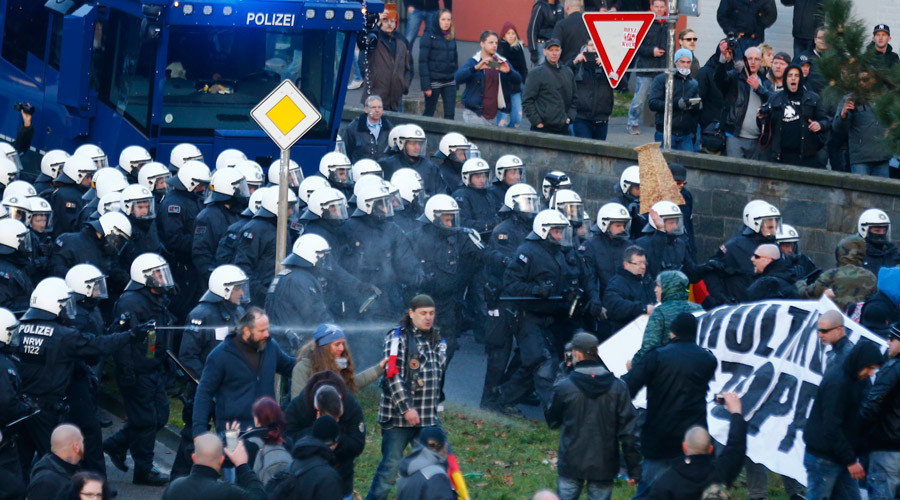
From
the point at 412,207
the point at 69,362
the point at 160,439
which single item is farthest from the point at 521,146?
the point at 69,362

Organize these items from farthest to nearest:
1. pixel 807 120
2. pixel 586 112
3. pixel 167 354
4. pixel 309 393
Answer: pixel 586 112
pixel 807 120
pixel 167 354
pixel 309 393

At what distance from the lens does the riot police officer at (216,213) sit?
46.6ft

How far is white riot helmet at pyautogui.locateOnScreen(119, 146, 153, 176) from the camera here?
16.0 m

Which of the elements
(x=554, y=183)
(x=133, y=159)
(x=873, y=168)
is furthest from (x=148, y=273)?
(x=873, y=168)

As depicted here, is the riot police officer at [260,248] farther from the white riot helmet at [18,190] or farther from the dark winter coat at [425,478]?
the dark winter coat at [425,478]

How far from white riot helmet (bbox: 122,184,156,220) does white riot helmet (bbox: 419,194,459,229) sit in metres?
2.66

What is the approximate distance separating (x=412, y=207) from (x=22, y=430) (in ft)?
18.3

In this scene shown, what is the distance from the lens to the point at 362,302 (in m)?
13.4

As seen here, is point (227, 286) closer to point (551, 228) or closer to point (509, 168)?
point (551, 228)

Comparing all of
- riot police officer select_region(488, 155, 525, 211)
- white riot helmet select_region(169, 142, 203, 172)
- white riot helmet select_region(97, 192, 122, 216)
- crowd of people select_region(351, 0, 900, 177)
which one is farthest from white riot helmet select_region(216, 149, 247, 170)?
riot police officer select_region(488, 155, 525, 211)

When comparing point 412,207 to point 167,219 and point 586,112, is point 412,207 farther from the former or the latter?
point 586,112

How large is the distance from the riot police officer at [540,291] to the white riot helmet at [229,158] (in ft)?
13.3

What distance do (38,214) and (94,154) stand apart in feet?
6.41

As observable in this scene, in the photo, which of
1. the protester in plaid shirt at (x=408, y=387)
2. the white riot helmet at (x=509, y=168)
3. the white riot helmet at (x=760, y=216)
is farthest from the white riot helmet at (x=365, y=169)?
the protester in plaid shirt at (x=408, y=387)
